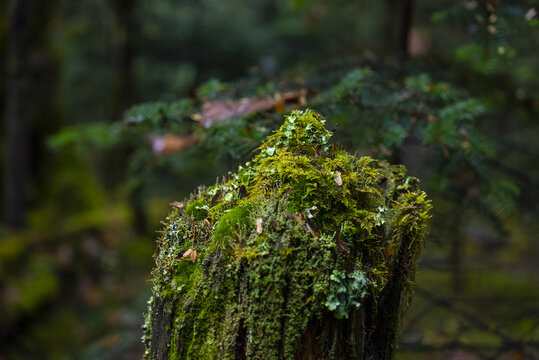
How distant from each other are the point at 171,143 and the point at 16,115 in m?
4.29

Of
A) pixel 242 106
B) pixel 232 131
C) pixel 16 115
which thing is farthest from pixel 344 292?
pixel 16 115

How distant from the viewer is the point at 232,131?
254cm

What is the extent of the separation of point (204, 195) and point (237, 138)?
908 mm

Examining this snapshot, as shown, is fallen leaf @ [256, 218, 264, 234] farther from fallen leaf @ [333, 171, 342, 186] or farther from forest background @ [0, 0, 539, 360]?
forest background @ [0, 0, 539, 360]

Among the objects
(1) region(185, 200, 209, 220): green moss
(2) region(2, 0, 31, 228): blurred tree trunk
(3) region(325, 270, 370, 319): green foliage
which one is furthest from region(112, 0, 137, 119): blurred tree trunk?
(3) region(325, 270, 370, 319): green foliage

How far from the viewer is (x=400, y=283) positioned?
1.58 meters

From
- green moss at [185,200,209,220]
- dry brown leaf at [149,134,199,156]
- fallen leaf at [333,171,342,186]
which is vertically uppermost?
dry brown leaf at [149,134,199,156]

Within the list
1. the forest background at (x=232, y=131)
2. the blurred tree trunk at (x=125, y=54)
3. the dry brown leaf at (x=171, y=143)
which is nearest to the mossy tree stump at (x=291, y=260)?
the forest background at (x=232, y=131)

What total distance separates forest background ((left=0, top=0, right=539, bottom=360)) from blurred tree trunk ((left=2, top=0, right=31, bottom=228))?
0.03 metres

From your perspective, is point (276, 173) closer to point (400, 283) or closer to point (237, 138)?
point (400, 283)

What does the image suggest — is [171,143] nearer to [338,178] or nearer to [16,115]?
[338,178]

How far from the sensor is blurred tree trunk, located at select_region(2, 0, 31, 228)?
5848 mm

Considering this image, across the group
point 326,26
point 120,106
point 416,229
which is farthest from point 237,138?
point 326,26

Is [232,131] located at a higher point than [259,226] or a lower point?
higher
